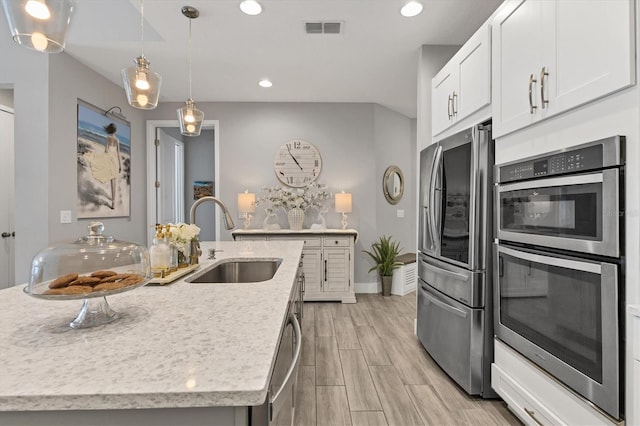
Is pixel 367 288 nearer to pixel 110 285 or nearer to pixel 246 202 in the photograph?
pixel 246 202

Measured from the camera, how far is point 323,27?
2.77 metres

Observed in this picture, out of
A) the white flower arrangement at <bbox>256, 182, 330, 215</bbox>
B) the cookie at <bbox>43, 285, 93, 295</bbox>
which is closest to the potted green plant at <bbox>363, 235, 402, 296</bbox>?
the white flower arrangement at <bbox>256, 182, 330, 215</bbox>

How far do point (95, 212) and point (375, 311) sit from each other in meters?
3.19

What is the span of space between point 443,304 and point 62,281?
2111 mm

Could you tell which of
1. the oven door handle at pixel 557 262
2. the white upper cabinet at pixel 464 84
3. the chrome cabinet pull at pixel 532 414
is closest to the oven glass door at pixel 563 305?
the oven door handle at pixel 557 262

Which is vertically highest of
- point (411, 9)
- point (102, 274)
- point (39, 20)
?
point (411, 9)

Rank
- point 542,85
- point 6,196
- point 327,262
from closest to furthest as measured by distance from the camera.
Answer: point 542,85 → point 6,196 → point 327,262

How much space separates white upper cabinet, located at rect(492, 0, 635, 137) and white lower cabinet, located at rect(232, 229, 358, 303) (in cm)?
262

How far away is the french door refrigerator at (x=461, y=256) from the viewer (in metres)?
2.00

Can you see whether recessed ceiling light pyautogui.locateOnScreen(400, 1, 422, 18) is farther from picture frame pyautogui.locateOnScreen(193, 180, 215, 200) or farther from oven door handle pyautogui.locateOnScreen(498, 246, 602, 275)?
picture frame pyautogui.locateOnScreen(193, 180, 215, 200)

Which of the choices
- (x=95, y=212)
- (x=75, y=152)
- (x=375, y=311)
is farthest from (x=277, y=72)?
(x=375, y=311)

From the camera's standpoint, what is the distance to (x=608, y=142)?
1204 mm

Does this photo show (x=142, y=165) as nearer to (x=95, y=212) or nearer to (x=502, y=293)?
(x=95, y=212)

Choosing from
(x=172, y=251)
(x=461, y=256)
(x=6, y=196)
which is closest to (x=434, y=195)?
(x=461, y=256)
